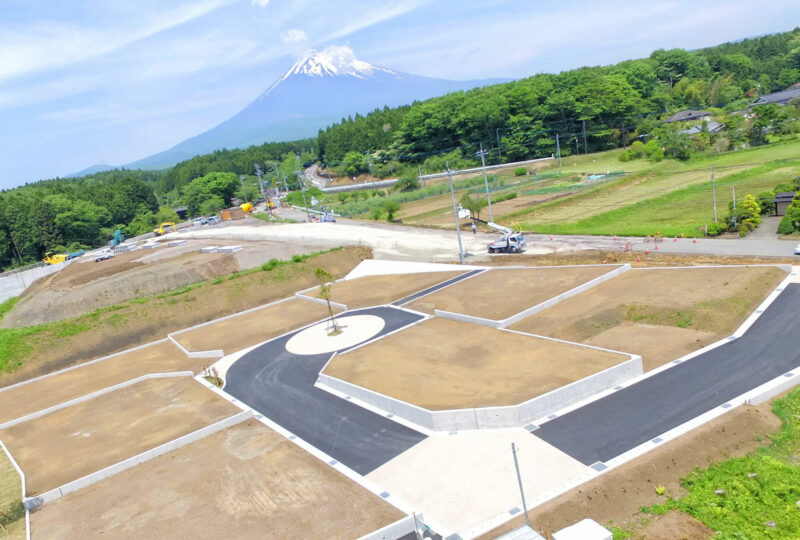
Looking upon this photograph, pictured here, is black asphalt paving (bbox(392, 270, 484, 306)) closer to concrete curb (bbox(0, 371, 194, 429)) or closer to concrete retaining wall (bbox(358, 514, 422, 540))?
concrete curb (bbox(0, 371, 194, 429))

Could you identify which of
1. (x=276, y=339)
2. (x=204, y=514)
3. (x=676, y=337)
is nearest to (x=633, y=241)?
(x=676, y=337)

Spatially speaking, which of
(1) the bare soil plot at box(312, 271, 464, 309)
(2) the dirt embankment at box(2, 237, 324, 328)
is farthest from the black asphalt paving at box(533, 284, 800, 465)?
(2) the dirt embankment at box(2, 237, 324, 328)

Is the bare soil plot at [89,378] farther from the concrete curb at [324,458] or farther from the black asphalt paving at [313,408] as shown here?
the concrete curb at [324,458]

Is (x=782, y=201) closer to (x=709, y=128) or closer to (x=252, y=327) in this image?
(x=252, y=327)

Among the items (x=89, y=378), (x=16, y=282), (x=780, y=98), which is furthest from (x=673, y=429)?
(x=780, y=98)

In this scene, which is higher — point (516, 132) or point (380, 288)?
point (516, 132)

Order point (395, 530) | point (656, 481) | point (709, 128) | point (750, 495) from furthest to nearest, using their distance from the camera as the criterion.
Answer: point (709, 128) → point (656, 481) → point (395, 530) → point (750, 495)

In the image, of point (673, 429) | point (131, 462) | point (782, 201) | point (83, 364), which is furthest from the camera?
point (782, 201)

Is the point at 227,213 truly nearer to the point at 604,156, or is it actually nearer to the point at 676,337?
the point at 604,156
